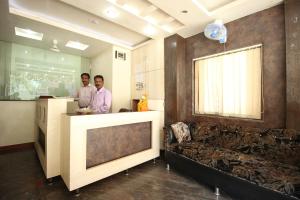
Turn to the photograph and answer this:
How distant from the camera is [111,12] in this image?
264cm

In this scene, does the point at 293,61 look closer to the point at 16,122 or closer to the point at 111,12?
the point at 111,12

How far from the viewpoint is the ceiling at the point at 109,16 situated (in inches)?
96.5

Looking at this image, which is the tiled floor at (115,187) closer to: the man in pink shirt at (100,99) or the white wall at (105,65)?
the man in pink shirt at (100,99)

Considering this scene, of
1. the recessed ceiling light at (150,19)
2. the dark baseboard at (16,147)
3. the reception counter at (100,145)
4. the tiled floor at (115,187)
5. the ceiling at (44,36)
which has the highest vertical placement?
the recessed ceiling light at (150,19)

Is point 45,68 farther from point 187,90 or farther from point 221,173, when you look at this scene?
point 221,173

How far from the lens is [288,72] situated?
7.16ft

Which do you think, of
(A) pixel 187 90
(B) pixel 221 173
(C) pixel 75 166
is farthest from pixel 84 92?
(B) pixel 221 173

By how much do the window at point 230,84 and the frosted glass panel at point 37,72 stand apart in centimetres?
379

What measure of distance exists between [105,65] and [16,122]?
2650 millimetres

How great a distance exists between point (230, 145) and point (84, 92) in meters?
3.21

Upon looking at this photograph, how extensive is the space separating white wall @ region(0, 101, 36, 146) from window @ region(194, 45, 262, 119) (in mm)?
4194

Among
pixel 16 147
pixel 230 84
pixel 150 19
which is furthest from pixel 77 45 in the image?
pixel 230 84

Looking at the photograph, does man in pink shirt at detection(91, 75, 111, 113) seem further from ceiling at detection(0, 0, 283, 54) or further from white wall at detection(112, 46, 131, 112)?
ceiling at detection(0, 0, 283, 54)

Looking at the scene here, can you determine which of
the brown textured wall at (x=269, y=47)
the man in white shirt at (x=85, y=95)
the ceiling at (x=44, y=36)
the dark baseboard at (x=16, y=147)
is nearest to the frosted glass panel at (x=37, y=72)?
the ceiling at (x=44, y=36)
